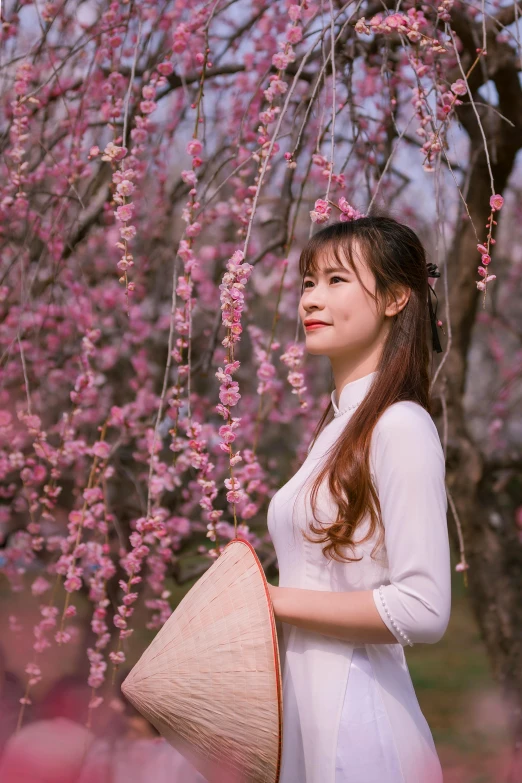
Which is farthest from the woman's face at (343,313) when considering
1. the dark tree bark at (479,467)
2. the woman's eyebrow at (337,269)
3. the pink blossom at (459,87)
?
the dark tree bark at (479,467)

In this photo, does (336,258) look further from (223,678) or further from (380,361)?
(223,678)

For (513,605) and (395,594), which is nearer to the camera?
(395,594)

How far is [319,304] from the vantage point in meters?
1.15

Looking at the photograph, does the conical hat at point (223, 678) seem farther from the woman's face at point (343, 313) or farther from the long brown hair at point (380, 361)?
the woman's face at point (343, 313)

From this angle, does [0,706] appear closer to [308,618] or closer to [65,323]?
[65,323]

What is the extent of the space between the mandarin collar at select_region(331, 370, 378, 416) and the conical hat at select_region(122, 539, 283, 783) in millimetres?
247

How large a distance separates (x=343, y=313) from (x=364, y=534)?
1.00ft

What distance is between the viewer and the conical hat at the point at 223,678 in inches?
37.5

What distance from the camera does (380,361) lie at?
1.16 meters

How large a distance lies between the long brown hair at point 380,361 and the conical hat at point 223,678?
126 millimetres


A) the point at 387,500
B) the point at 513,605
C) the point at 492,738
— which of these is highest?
the point at 387,500

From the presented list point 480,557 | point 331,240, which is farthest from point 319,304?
point 480,557

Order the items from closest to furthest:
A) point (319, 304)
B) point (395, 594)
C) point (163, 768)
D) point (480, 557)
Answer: point (395, 594), point (319, 304), point (163, 768), point (480, 557)

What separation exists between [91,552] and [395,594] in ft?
3.88
